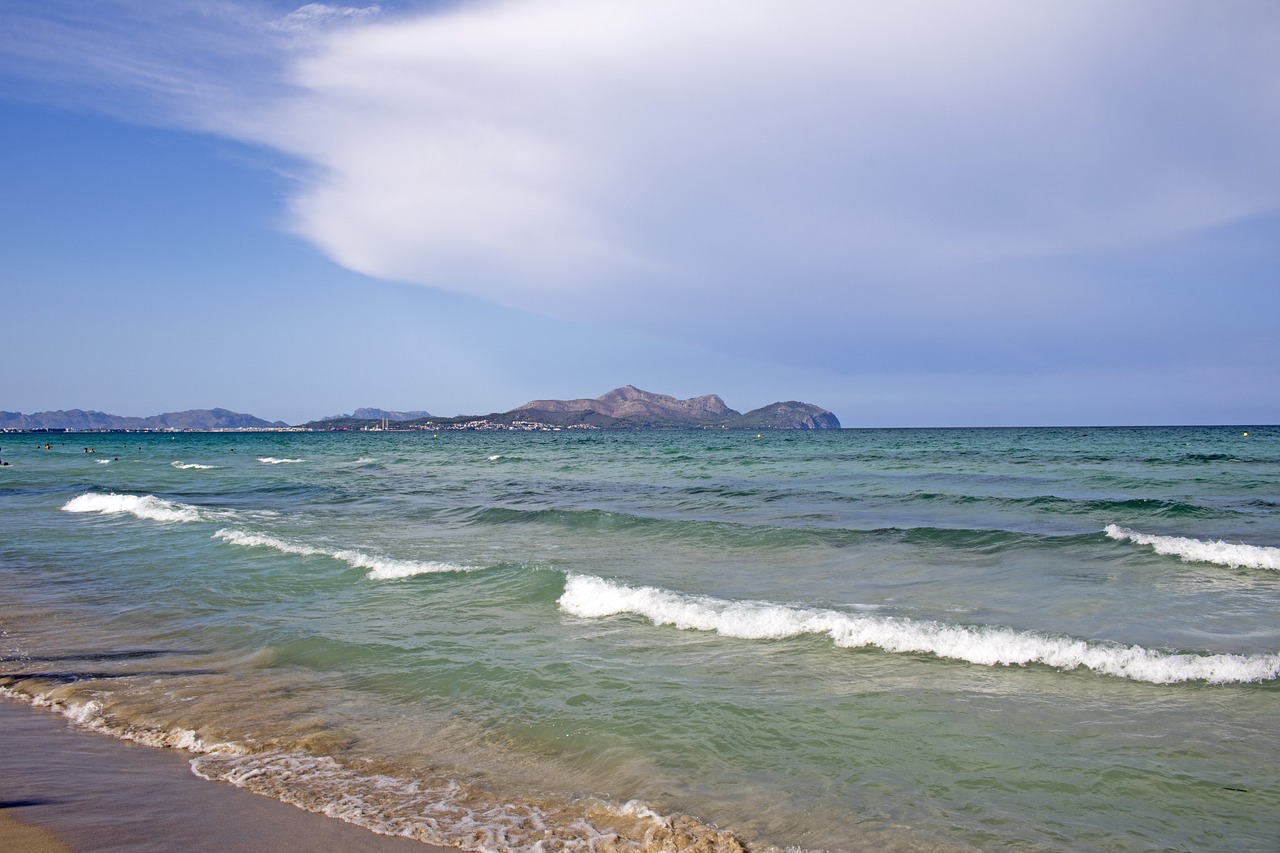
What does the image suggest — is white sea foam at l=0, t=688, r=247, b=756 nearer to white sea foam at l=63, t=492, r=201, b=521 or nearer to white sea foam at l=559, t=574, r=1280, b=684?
white sea foam at l=559, t=574, r=1280, b=684

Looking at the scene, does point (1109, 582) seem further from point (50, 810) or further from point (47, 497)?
point (47, 497)

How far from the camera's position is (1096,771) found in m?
5.59

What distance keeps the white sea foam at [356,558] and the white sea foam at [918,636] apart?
3320 millimetres

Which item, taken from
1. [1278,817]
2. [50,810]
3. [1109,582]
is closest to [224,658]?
[50,810]

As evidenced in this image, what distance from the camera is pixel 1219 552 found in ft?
44.2

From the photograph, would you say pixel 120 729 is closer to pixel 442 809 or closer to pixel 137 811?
pixel 137 811

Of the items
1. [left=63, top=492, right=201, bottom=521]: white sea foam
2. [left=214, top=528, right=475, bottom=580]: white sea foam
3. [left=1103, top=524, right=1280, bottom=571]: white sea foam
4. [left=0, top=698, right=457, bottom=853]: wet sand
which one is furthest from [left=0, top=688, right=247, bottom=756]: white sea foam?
[left=63, top=492, right=201, bottom=521]: white sea foam

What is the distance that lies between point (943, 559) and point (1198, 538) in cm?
623

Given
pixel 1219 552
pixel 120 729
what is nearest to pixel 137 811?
pixel 120 729

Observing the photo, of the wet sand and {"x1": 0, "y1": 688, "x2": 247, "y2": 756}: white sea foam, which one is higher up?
the wet sand

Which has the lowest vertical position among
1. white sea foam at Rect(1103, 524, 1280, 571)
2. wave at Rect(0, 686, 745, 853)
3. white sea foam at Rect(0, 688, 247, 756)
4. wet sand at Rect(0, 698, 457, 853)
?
white sea foam at Rect(0, 688, 247, 756)

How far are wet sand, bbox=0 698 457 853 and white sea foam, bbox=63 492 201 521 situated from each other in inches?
669

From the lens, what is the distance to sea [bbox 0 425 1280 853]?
5.10 m

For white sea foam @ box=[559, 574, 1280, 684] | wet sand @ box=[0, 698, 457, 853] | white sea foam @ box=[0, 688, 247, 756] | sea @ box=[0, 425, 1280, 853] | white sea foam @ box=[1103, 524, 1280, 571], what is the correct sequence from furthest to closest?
white sea foam @ box=[1103, 524, 1280, 571] < white sea foam @ box=[559, 574, 1280, 684] < white sea foam @ box=[0, 688, 247, 756] < sea @ box=[0, 425, 1280, 853] < wet sand @ box=[0, 698, 457, 853]
